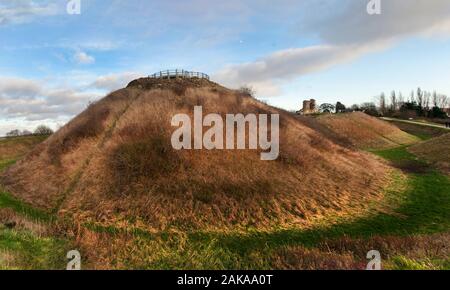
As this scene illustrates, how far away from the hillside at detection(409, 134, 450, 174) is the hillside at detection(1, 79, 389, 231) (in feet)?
30.1

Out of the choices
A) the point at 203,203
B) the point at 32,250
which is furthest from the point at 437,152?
the point at 32,250

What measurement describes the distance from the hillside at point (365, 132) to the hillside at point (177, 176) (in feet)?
95.9

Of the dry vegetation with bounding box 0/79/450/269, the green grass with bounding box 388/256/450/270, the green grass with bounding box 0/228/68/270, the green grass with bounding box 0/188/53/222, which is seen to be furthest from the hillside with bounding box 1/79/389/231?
the green grass with bounding box 388/256/450/270

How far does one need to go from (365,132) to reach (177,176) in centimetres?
5426

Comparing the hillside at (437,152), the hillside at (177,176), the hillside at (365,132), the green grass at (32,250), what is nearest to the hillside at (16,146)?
the hillside at (177,176)

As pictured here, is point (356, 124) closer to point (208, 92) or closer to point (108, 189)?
point (208, 92)

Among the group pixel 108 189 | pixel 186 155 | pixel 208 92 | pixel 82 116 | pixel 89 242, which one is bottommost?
pixel 89 242

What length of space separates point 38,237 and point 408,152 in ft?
170

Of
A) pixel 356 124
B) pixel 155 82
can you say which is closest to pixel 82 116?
pixel 155 82

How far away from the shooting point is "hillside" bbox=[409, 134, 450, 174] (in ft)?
126

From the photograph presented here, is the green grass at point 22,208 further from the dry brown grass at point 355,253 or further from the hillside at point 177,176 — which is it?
the dry brown grass at point 355,253

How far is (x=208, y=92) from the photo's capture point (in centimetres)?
3784

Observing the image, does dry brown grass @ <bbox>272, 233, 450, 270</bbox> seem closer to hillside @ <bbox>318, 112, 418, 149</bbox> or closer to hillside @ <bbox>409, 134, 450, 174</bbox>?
hillside @ <bbox>409, 134, 450, 174</bbox>

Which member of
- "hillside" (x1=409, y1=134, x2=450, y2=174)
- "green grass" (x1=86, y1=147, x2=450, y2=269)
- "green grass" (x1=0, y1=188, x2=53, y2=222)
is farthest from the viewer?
"hillside" (x1=409, y1=134, x2=450, y2=174)
